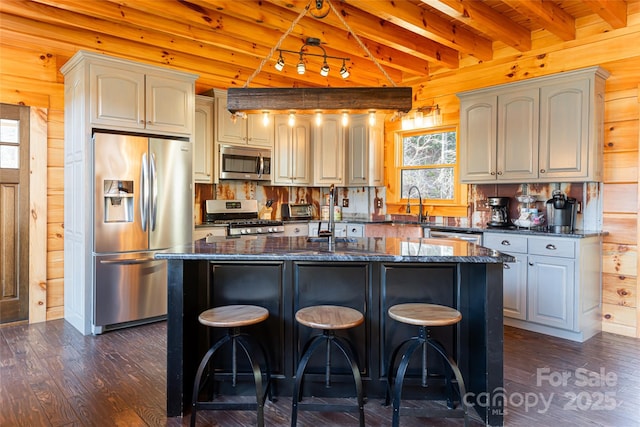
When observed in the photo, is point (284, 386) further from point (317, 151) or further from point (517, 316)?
point (317, 151)

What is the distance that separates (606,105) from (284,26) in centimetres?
308

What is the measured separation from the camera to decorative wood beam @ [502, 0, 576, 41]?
3.33m

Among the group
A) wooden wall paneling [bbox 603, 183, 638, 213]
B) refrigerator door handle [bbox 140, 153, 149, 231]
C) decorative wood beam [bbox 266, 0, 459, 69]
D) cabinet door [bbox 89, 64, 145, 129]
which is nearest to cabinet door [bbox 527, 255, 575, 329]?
wooden wall paneling [bbox 603, 183, 638, 213]

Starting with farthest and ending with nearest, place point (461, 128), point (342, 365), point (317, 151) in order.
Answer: point (317, 151) → point (461, 128) → point (342, 365)

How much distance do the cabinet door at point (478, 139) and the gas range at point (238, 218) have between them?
7.67ft

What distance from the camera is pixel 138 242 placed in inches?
152

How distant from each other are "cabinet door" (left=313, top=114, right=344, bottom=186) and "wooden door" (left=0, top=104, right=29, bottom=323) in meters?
3.29

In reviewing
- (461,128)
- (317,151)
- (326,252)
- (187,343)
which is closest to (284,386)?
(187,343)

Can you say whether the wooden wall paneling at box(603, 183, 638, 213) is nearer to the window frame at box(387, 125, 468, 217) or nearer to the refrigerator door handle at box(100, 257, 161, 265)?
the window frame at box(387, 125, 468, 217)

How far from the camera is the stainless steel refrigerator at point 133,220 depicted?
367 cm

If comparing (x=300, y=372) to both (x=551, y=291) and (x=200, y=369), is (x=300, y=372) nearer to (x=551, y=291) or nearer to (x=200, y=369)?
(x=200, y=369)

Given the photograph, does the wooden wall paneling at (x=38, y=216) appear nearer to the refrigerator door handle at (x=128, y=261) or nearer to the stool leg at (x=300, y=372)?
the refrigerator door handle at (x=128, y=261)

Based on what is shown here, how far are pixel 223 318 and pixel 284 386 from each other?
2.24 feet

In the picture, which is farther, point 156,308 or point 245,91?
point 156,308
